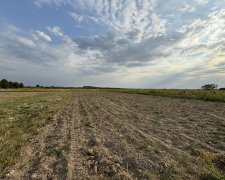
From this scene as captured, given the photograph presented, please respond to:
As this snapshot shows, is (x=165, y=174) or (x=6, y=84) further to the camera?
(x=6, y=84)

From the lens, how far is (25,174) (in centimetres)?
269

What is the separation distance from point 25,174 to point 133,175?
263 cm

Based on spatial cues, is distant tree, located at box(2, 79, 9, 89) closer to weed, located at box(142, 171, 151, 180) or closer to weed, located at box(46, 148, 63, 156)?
weed, located at box(46, 148, 63, 156)

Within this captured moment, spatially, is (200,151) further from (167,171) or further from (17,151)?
(17,151)

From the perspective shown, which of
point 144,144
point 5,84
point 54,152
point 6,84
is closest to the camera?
point 54,152

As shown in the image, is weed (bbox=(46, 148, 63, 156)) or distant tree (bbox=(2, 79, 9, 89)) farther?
distant tree (bbox=(2, 79, 9, 89))

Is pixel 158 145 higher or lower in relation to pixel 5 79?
lower

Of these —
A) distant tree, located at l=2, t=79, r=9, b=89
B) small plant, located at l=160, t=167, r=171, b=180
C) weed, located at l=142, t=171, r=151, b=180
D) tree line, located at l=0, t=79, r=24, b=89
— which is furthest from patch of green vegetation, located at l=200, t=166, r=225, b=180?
distant tree, located at l=2, t=79, r=9, b=89

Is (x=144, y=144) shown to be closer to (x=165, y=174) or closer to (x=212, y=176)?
(x=165, y=174)

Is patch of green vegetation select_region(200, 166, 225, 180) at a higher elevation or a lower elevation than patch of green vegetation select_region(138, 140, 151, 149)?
higher

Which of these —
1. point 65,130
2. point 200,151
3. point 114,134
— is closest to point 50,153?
point 65,130

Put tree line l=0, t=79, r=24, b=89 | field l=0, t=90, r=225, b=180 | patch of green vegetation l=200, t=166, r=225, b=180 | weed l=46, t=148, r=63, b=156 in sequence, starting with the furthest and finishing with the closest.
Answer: tree line l=0, t=79, r=24, b=89 < weed l=46, t=148, r=63, b=156 < field l=0, t=90, r=225, b=180 < patch of green vegetation l=200, t=166, r=225, b=180

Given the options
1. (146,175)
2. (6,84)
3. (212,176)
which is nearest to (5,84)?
(6,84)

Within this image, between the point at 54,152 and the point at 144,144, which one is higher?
the point at 144,144
